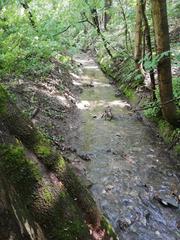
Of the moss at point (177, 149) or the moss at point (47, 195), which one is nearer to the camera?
the moss at point (47, 195)

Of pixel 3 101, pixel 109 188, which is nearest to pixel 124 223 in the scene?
pixel 109 188

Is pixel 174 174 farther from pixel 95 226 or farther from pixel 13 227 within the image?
pixel 13 227

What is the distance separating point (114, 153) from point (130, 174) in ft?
4.01

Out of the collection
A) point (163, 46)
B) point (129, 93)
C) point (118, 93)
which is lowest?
point (118, 93)

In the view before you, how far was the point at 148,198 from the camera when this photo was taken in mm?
6395

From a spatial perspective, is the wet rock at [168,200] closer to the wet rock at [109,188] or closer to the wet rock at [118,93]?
the wet rock at [109,188]

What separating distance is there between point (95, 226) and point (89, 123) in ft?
23.1

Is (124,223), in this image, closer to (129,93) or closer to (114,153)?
(114,153)

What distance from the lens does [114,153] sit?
841 cm

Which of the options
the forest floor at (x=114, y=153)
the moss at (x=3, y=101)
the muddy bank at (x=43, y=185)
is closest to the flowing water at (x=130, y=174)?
the forest floor at (x=114, y=153)

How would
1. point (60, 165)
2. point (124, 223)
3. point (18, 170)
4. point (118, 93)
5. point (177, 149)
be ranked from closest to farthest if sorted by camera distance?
point (18, 170)
point (60, 165)
point (124, 223)
point (177, 149)
point (118, 93)

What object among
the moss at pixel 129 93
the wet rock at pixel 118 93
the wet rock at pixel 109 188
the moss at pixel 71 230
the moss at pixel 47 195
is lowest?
the wet rock at pixel 118 93

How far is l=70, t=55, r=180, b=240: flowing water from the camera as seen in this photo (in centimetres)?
564

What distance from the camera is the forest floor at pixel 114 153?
19.1ft
